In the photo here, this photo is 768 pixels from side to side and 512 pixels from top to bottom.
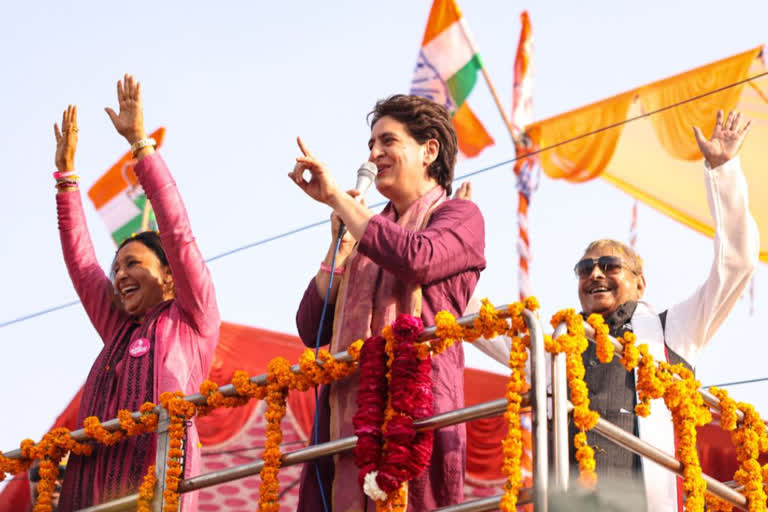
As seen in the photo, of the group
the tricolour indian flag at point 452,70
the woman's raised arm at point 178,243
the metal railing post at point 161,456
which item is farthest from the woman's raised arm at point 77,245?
the tricolour indian flag at point 452,70

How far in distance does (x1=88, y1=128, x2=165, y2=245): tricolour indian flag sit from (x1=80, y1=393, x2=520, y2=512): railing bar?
24.1ft

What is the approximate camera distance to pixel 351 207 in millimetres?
3203

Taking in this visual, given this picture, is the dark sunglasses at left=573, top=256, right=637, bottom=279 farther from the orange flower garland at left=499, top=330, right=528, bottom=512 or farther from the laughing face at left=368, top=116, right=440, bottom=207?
the orange flower garland at left=499, top=330, right=528, bottom=512

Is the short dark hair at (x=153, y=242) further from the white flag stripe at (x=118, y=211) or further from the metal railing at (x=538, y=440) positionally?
the white flag stripe at (x=118, y=211)

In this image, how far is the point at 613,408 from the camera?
365cm

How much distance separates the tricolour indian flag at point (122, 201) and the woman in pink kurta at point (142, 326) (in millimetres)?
6432

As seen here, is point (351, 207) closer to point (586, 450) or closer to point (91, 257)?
point (586, 450)

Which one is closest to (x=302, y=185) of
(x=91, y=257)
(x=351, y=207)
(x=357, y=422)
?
(x=351, y=207)

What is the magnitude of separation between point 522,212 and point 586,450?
7.02 m

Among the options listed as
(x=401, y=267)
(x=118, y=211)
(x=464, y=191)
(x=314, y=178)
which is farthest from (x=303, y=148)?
(x=118, y=211)

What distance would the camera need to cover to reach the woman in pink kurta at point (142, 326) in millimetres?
3611

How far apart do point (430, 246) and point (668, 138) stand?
6249 mm

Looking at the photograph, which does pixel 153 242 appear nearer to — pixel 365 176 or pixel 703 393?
pixel 365 176

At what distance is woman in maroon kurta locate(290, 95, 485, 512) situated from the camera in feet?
10.0
